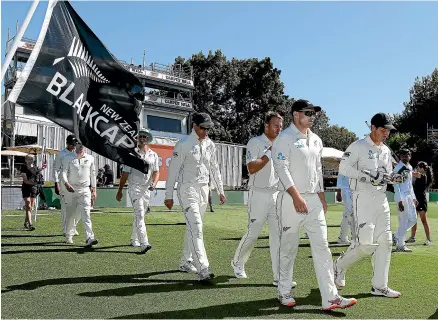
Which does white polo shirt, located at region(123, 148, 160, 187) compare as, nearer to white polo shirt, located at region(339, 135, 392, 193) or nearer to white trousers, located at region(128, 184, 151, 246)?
white trousers, located at region(128, 184, 151, 246)

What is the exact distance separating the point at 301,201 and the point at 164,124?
45.4 meters

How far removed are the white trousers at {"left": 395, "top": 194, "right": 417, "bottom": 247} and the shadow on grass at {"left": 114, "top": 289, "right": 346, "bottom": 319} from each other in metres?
5.28

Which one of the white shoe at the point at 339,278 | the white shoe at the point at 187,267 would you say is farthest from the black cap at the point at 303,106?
the white shoe at the point at 187,267

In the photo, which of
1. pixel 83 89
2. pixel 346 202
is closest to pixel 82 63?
pixel 83 89

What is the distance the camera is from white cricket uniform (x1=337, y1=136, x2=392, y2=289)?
238 inches

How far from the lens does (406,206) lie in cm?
1062

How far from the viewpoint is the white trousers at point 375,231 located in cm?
602

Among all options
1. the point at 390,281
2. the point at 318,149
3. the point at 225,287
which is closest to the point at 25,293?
the point at 225,287

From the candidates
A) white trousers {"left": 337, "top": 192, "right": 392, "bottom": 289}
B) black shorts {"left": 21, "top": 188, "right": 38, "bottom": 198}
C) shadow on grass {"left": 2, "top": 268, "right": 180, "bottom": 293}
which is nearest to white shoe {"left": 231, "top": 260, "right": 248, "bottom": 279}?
shadow on grass {"left": 2, "top": 268, "right": 180, "bottom": 293}

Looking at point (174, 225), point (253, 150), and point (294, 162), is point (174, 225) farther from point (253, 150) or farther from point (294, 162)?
point (294, 162)

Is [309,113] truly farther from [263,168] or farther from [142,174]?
[142,174]

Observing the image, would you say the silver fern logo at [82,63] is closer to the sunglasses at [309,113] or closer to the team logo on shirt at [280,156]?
the team logo on shirt at [280,156]

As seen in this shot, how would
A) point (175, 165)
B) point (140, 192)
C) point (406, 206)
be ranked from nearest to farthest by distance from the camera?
1. point (175, 165)
2. point (140, 192)
3. point (406, 206)

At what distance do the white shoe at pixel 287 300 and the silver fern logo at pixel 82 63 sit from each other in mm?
3368
